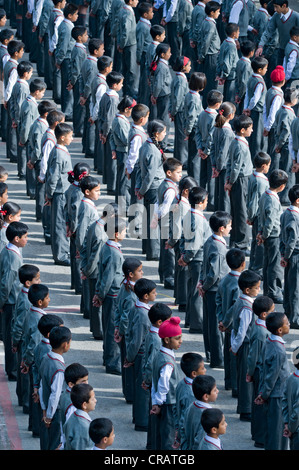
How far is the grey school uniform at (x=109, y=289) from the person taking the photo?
14305 mm

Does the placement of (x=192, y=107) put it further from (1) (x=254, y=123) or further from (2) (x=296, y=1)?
(2) (x=296, y=1)

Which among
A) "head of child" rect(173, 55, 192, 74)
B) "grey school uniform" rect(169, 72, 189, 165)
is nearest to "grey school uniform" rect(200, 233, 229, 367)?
"grey school uniform" rect(169, 72, 189, 165)

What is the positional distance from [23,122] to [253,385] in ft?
22.0

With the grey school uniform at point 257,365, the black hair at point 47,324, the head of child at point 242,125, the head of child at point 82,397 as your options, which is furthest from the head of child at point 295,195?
the head of child at point 82,397

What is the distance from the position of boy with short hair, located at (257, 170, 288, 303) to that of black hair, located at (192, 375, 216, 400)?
448 cm

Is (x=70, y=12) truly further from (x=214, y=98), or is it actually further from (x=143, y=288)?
(x=143, y=288)

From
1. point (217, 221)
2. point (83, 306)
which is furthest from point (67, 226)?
point (217, 221)

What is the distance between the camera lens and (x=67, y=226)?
1602cm

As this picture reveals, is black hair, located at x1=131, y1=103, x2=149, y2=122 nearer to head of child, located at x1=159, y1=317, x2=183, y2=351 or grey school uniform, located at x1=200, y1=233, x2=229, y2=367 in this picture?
grey school uniform, located at x1=200, y1=233, x2=229, y2=367

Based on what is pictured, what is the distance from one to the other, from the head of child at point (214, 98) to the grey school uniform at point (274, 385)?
230 inches

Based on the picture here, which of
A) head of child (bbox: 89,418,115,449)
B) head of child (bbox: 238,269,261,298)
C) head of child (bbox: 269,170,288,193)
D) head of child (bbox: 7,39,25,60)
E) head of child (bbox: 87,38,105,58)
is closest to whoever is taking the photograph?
head of child (bbox: 89,418,115,449)

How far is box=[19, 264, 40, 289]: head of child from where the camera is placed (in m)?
13.5

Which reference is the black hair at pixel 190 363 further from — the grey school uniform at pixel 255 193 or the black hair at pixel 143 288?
the grey school uniform at pixel 255 193

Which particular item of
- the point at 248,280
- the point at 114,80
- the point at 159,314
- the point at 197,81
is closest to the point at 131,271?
the point at 159,314
